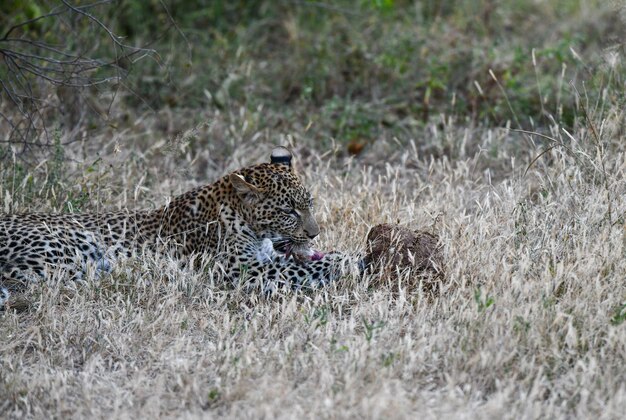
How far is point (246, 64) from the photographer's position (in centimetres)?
1219

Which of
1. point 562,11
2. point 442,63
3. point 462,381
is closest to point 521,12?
point 562,11

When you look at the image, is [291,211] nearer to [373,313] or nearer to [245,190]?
[245,190]

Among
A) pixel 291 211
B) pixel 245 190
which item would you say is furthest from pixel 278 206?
pixel 245 190

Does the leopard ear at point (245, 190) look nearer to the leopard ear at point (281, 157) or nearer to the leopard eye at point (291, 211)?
the leopard eye at point (291, 211)

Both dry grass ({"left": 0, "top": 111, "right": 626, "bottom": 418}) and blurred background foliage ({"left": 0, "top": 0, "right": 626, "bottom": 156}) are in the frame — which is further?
blurred background foliage ({"left": 0, "top": 0, "right": 626, "bottom": 156})

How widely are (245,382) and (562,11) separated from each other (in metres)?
10.1

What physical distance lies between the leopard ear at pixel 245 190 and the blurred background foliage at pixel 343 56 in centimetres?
307

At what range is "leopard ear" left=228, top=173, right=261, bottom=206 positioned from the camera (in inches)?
294

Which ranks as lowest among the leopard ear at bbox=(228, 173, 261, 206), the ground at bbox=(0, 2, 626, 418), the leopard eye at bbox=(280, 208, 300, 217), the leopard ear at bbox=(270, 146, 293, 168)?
the ground at bbox=(0, 2, 626, 418)

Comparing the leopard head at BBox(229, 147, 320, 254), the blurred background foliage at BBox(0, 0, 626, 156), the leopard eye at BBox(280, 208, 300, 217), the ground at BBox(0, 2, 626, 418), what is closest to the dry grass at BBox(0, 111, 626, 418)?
the ground at BBox(0, 2, 626, 418)

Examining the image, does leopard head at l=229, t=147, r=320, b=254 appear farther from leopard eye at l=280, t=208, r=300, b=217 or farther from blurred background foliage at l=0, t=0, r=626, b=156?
blurred background foliage at l=0, t=0, r=626, b=156

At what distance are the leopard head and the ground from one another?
1.71ft

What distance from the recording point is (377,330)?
6.11 metres

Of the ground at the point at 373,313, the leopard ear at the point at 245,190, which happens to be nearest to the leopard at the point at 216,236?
the leopard ear at the point at 245,190
